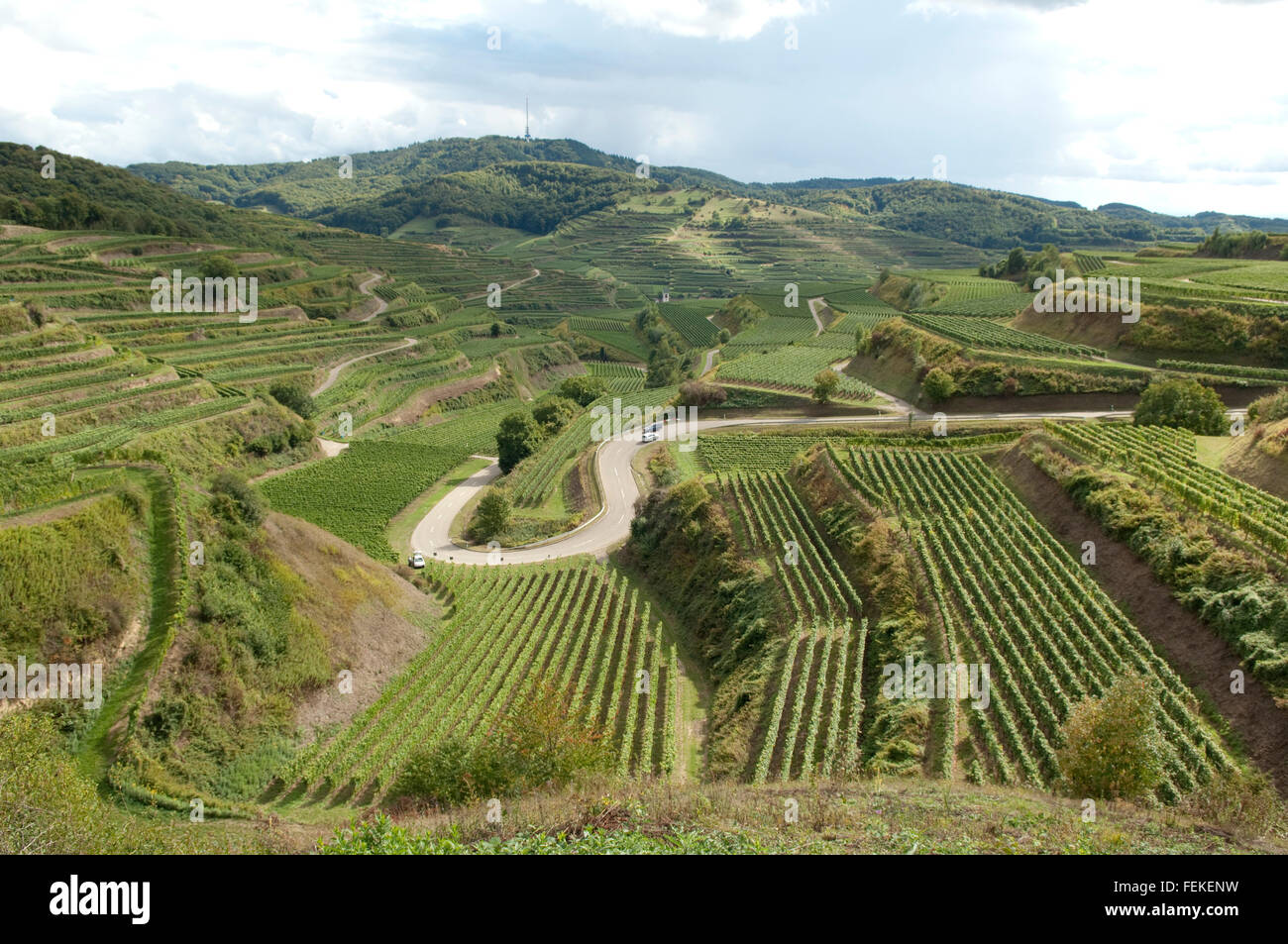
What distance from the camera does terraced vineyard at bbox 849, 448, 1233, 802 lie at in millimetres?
22156

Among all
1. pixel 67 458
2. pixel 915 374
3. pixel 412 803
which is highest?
pixel 915 374

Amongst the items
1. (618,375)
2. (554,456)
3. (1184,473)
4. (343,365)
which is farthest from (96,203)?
(1184,473)

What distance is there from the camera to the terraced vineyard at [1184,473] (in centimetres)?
2911

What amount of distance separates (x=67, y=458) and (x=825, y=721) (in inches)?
1553

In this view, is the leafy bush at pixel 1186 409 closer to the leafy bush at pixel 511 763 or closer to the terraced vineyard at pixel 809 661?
the terraced vineyard at pixel 809 661

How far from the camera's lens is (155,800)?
68.1 feet

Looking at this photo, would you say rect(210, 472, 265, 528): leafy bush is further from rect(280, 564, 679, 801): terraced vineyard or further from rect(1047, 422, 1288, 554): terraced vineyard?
rect(1047, 422, 1288, 554): terraced vineyard

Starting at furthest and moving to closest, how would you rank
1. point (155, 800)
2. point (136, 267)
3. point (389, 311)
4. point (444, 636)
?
point (389, 311)
point (136, 267)
point (444, 636)
point (155, 800)

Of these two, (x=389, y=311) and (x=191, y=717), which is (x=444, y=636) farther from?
(x=389, y=311)

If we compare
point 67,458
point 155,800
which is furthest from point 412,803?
point 67,458

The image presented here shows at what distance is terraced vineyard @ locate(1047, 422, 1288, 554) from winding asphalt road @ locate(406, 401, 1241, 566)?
1166cm

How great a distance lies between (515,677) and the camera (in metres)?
32.2

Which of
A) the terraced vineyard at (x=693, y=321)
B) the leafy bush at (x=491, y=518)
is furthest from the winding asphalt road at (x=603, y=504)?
the terraced vineyard at (x=693, y=321)

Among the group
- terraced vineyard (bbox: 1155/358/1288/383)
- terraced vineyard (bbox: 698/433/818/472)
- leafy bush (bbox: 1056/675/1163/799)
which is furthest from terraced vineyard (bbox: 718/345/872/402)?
leafy bush (bbox: 1056/675/1163/799)
